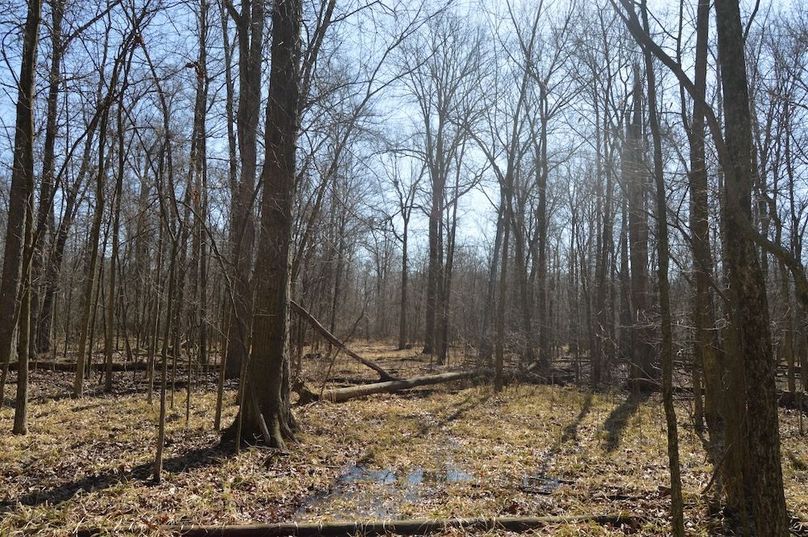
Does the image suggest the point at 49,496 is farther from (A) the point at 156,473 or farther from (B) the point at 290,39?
(B) the point at 290,39

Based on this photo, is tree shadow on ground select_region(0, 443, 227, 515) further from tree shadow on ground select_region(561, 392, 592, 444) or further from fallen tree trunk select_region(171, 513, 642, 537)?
tree shadow on ground select_region(561, 392, 592, 444)

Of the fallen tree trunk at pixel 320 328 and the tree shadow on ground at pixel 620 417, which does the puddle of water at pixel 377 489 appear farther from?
the tree shadow on ground at pixel 620 417

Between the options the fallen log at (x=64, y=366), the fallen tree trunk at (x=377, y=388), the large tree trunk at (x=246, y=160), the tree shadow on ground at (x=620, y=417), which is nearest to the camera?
the large tree trunk at (x=246, y=160)

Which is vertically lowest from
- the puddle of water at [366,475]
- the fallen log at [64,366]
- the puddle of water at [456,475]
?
the puddle of water at [456,475]

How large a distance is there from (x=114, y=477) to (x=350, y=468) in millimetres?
2531

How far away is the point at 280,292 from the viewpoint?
712 cm

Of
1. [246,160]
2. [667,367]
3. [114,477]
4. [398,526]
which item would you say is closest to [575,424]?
[398,526]

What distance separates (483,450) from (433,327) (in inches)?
676

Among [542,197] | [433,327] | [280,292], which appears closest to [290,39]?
[280,292]

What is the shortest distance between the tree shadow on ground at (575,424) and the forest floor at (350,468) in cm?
6

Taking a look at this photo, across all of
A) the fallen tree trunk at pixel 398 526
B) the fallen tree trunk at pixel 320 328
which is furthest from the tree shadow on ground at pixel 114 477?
the fallen tree trunk at pixel 320 328

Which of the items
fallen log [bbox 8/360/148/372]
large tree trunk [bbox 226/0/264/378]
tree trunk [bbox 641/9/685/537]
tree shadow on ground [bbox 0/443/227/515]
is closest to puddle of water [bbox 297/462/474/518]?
tree shadow on ground [bbox 0/443/227/515]

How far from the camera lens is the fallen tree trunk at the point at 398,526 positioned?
4.41m

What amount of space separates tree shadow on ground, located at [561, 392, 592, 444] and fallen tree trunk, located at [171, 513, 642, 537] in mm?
3699
